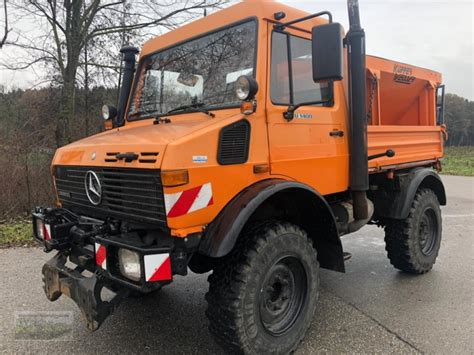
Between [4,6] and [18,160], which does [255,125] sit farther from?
[4,6]

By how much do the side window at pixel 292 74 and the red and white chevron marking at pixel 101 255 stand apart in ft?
5.21

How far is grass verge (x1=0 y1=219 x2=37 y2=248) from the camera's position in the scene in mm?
6205

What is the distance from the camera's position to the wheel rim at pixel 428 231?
4.94 meters

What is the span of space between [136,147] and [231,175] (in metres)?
0.65

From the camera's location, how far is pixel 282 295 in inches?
123

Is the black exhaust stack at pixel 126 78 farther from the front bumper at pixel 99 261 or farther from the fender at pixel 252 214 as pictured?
the fender at pixel 252 214

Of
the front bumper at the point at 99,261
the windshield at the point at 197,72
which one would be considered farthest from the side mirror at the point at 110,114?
the front bumper at the point at 99,261

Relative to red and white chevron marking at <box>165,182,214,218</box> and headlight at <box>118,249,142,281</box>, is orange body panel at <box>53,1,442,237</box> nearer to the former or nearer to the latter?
red and white chevron marking at <box>165,182,214,218</box>

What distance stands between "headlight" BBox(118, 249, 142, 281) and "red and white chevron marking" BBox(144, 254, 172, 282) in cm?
6

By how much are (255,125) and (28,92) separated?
365 inches

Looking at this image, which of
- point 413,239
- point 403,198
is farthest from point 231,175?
point 413,239

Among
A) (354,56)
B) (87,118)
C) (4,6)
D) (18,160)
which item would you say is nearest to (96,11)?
(4,6)

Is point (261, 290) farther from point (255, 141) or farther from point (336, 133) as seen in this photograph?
point (336, 133)

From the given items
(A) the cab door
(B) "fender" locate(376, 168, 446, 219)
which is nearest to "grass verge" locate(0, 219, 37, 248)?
(A) the cab door
